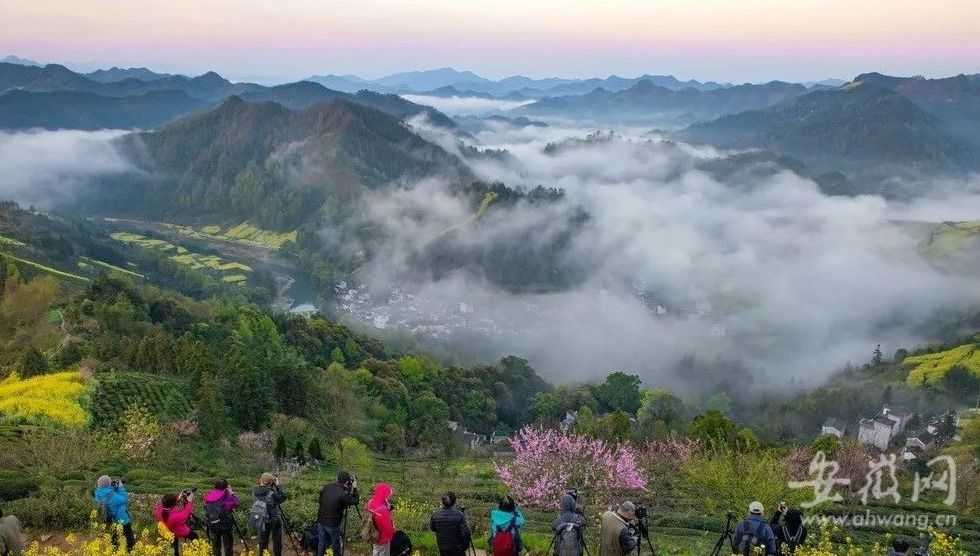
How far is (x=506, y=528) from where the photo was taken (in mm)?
11797

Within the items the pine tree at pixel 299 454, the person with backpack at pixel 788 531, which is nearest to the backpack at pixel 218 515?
the person with backpack at pixel 788 531

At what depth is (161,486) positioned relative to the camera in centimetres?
2202

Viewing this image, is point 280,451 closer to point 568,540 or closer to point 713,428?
point 568,540

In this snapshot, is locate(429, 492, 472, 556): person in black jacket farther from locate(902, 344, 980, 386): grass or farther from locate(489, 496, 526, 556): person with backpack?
locate(902, 344, 980, 386): grass

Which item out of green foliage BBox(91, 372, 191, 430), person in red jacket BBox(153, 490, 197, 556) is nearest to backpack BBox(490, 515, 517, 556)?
person in red jacket BBox(153, 490, 197, 556)

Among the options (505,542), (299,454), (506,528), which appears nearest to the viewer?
(506,528)

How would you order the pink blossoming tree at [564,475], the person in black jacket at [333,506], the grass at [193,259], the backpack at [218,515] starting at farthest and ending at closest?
the grass at [193,259], the pink blossoming tree at [564,475], the backpack at [218,515], the person in black jacket at [333,506]

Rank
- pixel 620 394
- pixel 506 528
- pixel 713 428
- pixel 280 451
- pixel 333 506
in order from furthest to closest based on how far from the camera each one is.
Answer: pixel 620 394
pixel 713 428
pixel 280 451
pixel 333 506
pixel 506 528

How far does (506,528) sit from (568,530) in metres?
1.10

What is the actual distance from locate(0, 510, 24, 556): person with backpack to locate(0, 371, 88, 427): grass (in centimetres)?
2051

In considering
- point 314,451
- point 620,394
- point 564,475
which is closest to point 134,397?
point 314,451

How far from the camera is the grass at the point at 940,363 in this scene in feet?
321

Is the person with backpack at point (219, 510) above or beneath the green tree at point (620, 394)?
above

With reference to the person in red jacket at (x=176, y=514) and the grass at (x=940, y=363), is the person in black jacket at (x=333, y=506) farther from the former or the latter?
the grass at (x=940, y=363)
